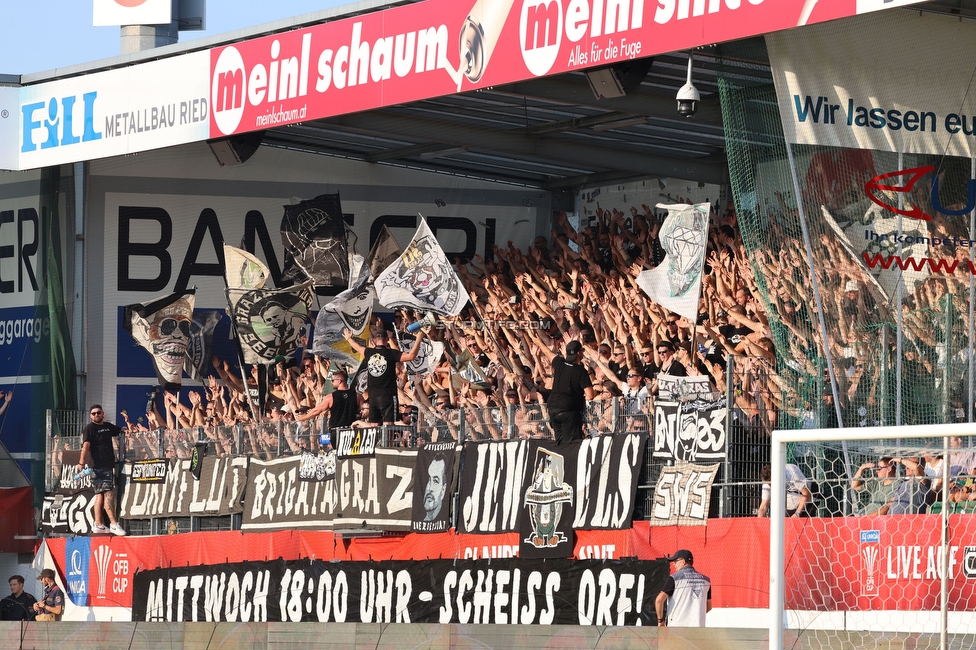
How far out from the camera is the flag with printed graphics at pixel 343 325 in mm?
21500

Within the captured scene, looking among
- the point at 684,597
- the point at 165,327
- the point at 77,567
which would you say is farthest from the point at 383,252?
the point at 684,597

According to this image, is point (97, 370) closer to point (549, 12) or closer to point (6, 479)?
point (6, 479)

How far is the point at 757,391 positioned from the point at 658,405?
1.00 meters

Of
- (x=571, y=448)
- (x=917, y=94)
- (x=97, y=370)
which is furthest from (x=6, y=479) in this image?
(x=917, y=94)

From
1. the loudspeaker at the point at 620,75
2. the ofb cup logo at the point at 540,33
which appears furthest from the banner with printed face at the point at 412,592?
the ofb cup logo at the point at 540,33

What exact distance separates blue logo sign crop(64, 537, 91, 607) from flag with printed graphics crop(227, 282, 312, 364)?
3715mm

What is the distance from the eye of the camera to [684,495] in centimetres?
1463

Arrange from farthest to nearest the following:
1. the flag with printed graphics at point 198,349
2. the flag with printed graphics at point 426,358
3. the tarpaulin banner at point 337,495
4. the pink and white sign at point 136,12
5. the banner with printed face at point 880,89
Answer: the pink and white sign at point 136,12 < the flag with printed graphics at point 198,349 < the flag with printed graphics at point 426,358 < the tarpaulin banner at point 337,495 < the banner with printed face at point 880,89

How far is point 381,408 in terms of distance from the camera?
18.7m

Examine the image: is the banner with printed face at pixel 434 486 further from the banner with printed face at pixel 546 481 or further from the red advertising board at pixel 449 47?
the red advertising board at pixel 449 47

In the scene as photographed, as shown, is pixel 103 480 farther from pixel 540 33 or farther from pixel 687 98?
pixel 687 98

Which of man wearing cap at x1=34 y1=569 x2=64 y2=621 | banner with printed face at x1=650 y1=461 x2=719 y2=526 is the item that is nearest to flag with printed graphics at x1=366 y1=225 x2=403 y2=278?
man wearing cap at x1=34 y1=569 x2=64 y2=621

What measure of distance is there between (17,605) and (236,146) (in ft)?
23.6

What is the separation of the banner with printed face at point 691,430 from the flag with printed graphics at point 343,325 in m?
7.54
